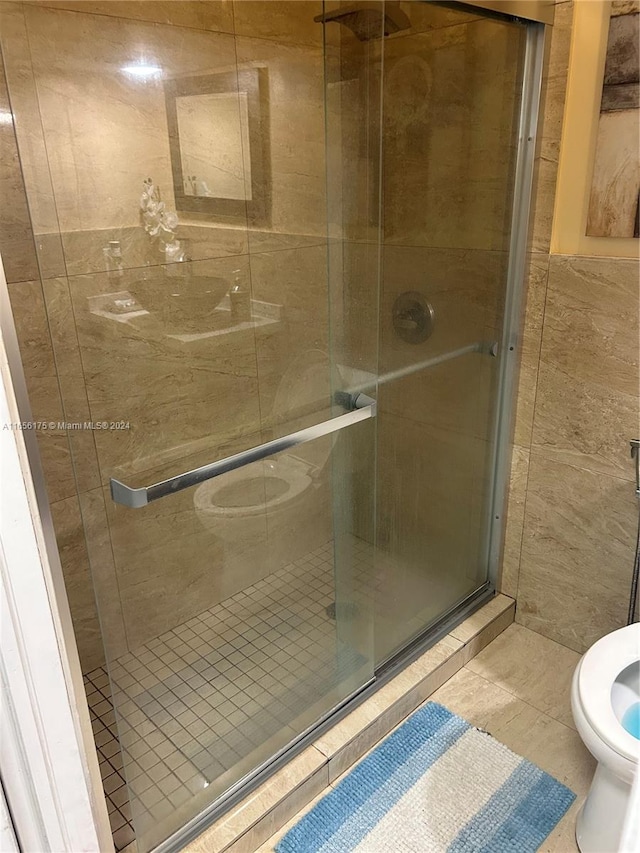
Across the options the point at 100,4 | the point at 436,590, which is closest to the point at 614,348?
the point at 436,590

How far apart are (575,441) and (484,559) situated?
1.72 feet

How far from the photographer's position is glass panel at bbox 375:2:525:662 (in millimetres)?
1497

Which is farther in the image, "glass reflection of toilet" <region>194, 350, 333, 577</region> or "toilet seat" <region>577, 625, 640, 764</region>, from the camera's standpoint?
"glass reflection of toilet" <region>194, 350, 333, 577</region>

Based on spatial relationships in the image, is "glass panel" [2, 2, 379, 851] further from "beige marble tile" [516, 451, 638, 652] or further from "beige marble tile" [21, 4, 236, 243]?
"beige marble tile" [516, 451, 638, 652]

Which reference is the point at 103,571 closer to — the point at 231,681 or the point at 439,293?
the point at 231,681

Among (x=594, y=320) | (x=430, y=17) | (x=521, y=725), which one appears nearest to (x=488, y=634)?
(x=521, y=725)

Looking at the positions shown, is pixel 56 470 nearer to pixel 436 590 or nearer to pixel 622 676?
pixel 436 590

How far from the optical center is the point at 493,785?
154cm

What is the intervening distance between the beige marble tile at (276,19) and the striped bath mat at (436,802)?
1725 millimetres

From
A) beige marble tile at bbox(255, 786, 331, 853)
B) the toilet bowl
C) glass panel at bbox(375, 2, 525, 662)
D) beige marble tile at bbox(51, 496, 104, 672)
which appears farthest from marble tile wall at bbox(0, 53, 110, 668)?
the toilet bowl

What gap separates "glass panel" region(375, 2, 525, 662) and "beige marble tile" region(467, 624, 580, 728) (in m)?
0.19

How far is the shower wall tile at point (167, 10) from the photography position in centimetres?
116

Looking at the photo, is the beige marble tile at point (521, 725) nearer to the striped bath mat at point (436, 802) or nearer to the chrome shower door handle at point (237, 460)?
the striped bath mat at point (436, 802)

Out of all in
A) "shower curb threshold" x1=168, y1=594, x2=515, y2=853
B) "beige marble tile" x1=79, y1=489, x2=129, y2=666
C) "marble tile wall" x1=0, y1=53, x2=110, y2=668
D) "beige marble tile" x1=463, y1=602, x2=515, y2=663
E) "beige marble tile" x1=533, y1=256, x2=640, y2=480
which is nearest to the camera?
"beige marble tile" x1=79, y1=489, x2=129, y2=666
